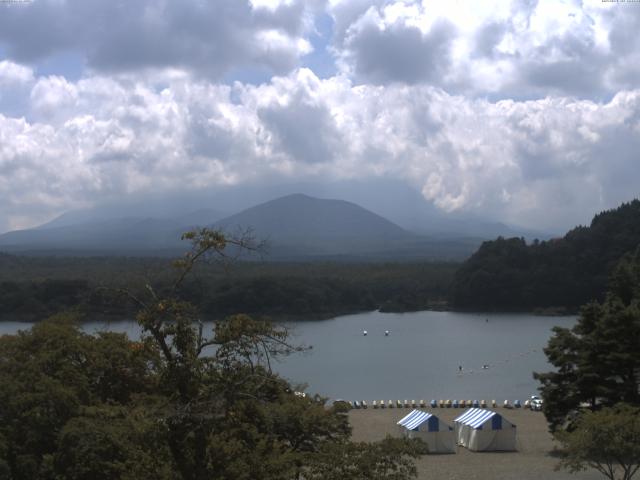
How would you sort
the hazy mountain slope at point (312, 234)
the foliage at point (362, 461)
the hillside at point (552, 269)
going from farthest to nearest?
the hazy mountain slope at point (312, 234)
the hillside at point (552, 269)
the foliage at point (362, 461)

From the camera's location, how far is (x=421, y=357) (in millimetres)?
33312

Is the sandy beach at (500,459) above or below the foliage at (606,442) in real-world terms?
below

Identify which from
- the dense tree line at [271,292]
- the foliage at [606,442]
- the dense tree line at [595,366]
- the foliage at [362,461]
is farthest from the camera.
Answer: the dense tree line at [271,292]

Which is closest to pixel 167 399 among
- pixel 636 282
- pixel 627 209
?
pixel 636 282

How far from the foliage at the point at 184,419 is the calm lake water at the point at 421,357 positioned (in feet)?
29.3

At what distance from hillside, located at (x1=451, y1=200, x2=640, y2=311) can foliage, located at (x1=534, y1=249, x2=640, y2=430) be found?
120 ft

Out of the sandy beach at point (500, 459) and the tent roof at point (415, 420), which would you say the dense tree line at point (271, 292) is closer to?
the sandy beach at point (500, 459)

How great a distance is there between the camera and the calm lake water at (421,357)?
25.6m

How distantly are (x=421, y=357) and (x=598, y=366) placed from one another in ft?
63.0

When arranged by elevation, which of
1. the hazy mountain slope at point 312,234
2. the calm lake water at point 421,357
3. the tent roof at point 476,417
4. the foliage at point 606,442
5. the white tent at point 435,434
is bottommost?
the calm lake water at point 421,357

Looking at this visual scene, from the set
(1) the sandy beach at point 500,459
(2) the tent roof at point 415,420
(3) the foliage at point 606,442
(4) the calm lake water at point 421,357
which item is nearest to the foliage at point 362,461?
(3) the foliage at point 606,442

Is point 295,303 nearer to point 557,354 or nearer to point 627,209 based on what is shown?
point 627,209

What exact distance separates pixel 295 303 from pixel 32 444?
40.2 metres

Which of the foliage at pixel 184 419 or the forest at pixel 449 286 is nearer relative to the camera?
the foliage at pixel 184 419
